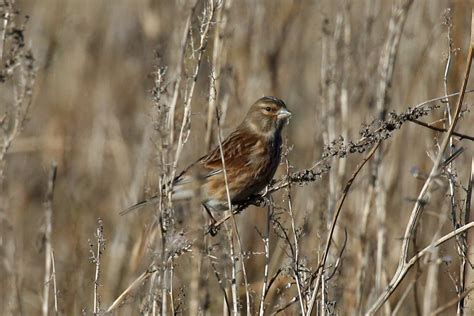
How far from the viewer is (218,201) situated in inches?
179

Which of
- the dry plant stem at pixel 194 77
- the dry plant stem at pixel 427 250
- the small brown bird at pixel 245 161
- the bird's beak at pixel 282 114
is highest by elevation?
the bird's beak at pixel 282 114

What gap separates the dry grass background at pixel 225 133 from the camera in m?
4.12

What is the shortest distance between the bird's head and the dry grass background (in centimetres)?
16

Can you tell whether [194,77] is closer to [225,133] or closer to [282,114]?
[282,114]

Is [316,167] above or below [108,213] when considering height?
below

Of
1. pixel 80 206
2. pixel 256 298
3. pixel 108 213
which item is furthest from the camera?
pixel 108 213

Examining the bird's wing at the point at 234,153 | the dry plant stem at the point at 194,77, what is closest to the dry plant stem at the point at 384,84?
the bird's wing at the point at 234,153

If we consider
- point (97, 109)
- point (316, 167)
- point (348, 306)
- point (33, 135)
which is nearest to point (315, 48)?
point (97, 109)

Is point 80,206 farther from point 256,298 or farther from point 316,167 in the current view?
point 316,167

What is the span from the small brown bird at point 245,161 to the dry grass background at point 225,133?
0.40ft

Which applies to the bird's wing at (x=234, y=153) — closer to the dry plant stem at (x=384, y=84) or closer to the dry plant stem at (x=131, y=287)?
the dry plant stem at (x=384, y=84)

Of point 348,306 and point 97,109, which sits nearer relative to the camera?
point 348,306

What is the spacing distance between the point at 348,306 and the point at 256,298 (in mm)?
634

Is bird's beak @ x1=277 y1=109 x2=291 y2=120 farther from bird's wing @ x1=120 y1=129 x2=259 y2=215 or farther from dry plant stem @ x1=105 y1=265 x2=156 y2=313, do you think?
dry plant stem @ x1=105 y1=265 x2=156 y2=313
